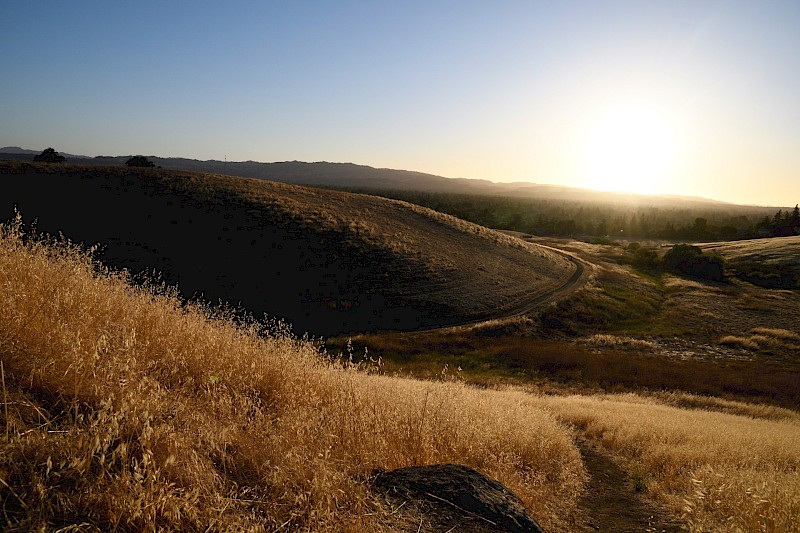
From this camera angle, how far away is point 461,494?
4.44 m

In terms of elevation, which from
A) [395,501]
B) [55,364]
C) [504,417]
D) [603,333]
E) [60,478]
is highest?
[55,364]

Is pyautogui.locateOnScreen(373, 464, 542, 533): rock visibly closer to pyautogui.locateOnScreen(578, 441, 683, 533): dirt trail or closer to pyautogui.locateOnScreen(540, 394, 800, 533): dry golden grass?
pyautogui.locateOnScreen(540, 394, 800, 533): dry golden grass

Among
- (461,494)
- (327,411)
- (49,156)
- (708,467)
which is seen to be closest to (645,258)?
(708,467)

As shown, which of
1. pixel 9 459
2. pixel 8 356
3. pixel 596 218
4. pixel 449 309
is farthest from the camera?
pixel 596 218

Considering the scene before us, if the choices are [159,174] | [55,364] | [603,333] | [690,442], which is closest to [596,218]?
[603,333]

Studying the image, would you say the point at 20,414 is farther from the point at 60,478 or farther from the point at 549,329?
the point at 549,329

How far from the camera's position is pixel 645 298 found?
56375 mm

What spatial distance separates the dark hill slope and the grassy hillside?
99.3 ft

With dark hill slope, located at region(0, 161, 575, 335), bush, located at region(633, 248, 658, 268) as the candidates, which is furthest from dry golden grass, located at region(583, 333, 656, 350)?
bush, located at region(633, 248, 658, 268)

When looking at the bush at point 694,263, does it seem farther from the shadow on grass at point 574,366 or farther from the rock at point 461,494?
the rock at point 461,494

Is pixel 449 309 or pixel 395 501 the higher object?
pixel 395 501

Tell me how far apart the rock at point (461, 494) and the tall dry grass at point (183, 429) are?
278 mm

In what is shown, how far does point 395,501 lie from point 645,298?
2390 inches

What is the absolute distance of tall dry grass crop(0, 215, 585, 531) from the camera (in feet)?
8.94
